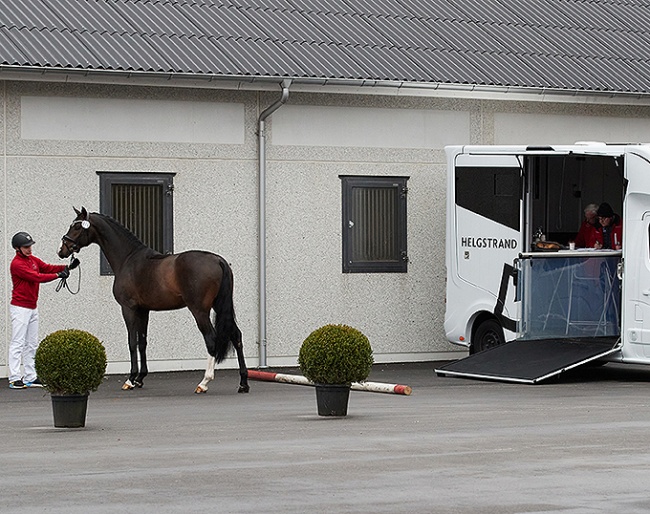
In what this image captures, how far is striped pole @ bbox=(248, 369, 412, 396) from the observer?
16.7 meters

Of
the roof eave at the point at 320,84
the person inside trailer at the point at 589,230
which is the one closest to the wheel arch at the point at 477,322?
the person inside trailer at the point at 589,230

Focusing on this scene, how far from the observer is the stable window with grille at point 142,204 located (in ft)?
69.3

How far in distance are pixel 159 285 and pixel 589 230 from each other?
20.0 feet

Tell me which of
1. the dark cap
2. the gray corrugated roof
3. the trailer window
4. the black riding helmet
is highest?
the gray corrugated roof

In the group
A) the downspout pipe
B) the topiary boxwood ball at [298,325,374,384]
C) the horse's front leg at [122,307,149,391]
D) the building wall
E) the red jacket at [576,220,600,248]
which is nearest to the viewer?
the topiary boxwood ball at [298,325,374,384]

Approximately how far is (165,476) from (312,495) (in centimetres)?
136

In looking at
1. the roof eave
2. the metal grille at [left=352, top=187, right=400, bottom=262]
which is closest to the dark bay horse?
the roof eave

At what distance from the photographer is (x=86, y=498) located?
992cm

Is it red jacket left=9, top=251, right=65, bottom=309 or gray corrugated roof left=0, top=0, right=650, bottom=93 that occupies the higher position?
gray corrugated roof left=0, top=0, right=650, bottom=93

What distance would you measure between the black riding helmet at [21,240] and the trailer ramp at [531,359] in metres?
5.58

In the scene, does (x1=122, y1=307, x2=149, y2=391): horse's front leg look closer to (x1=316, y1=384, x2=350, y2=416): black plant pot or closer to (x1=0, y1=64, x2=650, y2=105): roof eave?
(x1=0, y1=64, x2=650, y2=105): roof eave

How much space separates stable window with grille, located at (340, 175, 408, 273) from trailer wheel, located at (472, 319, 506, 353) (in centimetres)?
224

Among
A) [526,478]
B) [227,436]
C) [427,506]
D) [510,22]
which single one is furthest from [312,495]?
[510,22]

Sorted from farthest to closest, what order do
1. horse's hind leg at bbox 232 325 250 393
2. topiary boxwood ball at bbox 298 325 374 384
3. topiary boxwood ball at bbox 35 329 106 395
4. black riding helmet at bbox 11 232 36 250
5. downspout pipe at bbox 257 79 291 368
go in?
downspout pipe at bbox 257 79 291 368 → black riding helmet at bbox 11 232 36 250 → horse's hind leg at bbox 232 325 250 393 → topiary boxwood ball at bbox 298 325 374 384 → topiary boxwood ball at bbox 35 329 106 395
